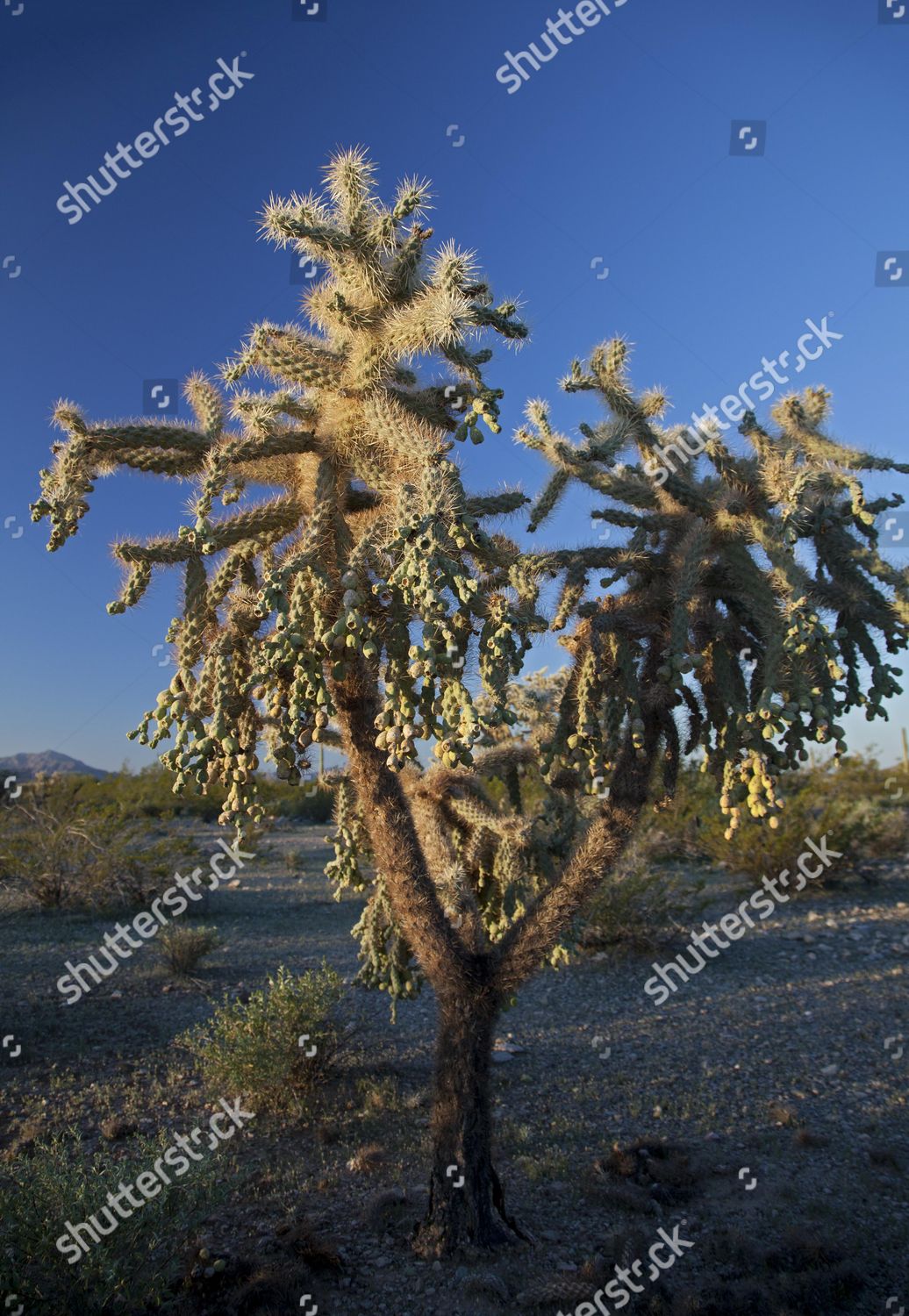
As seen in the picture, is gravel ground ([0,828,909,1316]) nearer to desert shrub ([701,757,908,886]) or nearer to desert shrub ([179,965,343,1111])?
desert shrub ([179,965,343,1111])

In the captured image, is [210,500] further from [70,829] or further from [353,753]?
[70,829]

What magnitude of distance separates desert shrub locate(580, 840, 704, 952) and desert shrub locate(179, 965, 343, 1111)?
4.64 metres

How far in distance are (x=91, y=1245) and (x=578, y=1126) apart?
145 inches

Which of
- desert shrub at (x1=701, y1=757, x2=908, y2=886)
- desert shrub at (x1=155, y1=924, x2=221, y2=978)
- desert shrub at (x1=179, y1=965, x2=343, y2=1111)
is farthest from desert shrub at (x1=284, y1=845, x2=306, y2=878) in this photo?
desert shrub at (x1=179, y1=965, x2=343, y2=1111)

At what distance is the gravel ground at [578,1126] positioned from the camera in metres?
4.15

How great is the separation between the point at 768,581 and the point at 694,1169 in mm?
3835

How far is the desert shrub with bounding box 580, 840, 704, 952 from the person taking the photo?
1099 centimetres

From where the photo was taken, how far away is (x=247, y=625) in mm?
4102

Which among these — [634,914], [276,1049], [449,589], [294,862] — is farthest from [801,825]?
[449,589]

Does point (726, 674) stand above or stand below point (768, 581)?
below

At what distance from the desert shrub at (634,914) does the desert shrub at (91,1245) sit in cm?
725

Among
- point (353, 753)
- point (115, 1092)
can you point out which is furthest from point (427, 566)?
point (115, 1092)

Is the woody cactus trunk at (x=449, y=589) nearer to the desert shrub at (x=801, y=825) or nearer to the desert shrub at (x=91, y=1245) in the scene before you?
the desert shrub at (x=91, y=1245)

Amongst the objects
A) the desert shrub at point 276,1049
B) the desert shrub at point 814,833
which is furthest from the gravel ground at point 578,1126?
the desert shrub at point 814,833
